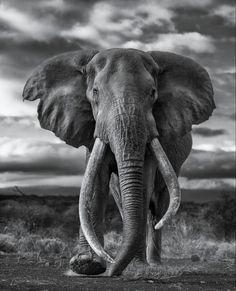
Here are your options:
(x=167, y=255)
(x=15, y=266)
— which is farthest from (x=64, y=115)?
(x=167, y=255)

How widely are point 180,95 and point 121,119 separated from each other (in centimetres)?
203

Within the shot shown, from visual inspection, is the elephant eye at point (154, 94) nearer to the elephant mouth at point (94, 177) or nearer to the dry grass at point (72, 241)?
the elephant mouth at point (94, 177)

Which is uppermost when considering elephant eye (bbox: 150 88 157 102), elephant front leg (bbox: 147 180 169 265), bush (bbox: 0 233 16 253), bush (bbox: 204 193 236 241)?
elephant eye (bbox: 150 88 157 102)

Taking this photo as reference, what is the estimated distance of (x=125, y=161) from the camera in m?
7.88

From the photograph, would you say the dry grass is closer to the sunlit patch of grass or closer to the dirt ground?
the sunlit patch of grass

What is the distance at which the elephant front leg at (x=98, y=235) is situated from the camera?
8.55 metres

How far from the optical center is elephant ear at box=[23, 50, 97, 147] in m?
9.13

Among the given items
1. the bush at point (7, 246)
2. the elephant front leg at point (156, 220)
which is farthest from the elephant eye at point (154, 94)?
the bush at point (7, 246)

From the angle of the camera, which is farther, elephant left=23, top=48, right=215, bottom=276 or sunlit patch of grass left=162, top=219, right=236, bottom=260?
sunlit patch of grass left=162, top=219, right=236, bottom=260

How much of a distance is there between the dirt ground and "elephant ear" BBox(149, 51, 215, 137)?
2116mm

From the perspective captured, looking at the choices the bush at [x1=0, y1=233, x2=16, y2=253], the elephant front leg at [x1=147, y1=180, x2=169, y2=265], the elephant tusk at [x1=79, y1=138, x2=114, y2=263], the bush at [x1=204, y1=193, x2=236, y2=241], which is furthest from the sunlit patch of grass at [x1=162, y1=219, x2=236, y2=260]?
the elephant tusk at [x1=79, y1=138, x2=114, y2=263]

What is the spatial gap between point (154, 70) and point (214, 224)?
17.6m

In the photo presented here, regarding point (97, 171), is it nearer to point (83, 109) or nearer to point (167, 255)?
point (83, 109)

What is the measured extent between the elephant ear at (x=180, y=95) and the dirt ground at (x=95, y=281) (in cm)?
212
